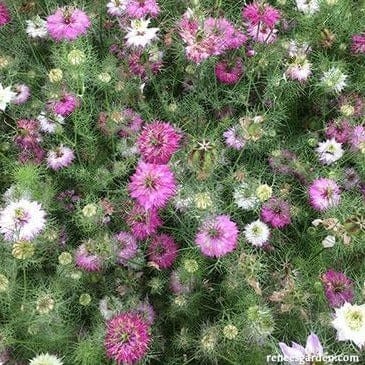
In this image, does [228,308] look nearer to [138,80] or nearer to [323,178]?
[323,178]

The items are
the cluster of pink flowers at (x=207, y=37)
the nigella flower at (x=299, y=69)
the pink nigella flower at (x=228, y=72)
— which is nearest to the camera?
the cluster of pink flowers at (x=207, y=37)

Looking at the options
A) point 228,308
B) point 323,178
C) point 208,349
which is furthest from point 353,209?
point 208,349

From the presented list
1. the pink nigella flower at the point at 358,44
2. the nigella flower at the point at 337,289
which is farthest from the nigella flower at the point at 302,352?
the pink nigella flower at the point at 358,44

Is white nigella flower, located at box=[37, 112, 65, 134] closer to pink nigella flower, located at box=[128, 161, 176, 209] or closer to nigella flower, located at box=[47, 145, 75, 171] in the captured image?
nigella flower, located at box=[47, 145, 75, 171]

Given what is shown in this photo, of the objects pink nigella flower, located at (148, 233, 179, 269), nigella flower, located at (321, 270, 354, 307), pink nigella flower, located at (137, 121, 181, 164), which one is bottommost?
pink nigella flower, located at (148, 233, 179, 269)

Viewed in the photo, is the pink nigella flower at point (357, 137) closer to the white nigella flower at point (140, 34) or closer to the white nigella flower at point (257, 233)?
the white nigella flower at point (257, 233)

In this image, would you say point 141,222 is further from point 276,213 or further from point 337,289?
point 337,289

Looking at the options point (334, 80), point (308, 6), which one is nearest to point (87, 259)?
point (334, 80)

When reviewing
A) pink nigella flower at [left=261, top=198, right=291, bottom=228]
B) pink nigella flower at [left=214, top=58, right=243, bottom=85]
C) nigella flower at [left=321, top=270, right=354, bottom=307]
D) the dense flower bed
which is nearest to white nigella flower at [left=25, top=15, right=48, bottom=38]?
the dense flower bed
